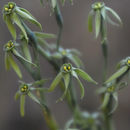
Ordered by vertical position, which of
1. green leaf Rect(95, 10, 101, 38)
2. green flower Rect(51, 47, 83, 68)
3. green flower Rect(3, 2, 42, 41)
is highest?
green flower Rect(3, 2, 42, 41)

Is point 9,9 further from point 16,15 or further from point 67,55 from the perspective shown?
point 67,55

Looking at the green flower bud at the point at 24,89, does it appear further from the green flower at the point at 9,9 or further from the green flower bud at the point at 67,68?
the green flower at the point at 9,9

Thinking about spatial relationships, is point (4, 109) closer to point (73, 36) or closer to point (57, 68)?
point (73, 36)

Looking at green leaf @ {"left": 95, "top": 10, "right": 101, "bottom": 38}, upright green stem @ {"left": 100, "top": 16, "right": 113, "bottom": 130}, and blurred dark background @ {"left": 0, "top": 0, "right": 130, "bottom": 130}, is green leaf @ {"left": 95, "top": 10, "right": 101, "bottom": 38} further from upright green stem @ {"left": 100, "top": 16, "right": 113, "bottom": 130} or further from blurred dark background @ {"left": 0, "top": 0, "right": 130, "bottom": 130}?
blurred dark background @ {"left": 0, "top": 0, "right": 130, "bottom": 130}

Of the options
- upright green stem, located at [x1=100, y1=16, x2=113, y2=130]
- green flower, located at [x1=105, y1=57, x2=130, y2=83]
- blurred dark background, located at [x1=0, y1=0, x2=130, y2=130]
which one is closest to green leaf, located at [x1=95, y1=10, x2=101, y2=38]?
→ upright green stem, located at [x1=100, y1=16, x2=113, y2=130]

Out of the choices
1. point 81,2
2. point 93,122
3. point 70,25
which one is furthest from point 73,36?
point 93,122

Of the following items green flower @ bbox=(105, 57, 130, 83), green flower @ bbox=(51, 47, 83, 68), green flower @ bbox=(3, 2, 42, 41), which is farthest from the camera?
green flower @ bbox=(51, 47, 83, 68)

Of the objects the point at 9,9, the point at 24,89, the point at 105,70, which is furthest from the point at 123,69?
the point at 9,9

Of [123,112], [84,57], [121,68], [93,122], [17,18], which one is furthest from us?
[84,57]
